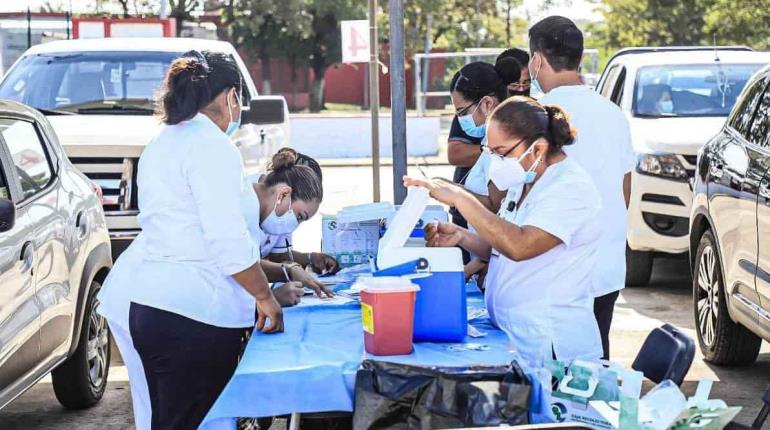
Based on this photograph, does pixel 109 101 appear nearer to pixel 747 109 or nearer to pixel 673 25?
pixel 747 109

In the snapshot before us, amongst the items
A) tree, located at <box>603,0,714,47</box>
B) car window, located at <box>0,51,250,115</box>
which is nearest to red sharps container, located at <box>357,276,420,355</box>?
car window, located at <box>0,51,250,115</box>

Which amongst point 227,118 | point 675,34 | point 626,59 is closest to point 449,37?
point 675,34

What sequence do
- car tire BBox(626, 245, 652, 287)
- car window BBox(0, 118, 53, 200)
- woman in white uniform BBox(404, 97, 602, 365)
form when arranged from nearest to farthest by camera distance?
woman in white uniform BBox(404, 97, 602, 365) < car window BBox(0, 118, 53, 200) < car tire BBox(626, 245, 652, 287)

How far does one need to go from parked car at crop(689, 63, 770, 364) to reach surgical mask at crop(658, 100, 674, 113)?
2.79 metres

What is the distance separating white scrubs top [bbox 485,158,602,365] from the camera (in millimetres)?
4027

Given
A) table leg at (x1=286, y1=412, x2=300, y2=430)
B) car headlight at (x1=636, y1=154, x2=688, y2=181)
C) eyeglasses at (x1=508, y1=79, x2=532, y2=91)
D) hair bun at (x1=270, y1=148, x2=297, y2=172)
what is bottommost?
table leg at (x1=286, y1=412, x2=300, y2=430)

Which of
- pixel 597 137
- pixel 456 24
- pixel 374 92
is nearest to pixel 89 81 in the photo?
pixel 374 92

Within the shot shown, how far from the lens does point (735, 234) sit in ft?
21.9

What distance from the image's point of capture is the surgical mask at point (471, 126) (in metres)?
5.91

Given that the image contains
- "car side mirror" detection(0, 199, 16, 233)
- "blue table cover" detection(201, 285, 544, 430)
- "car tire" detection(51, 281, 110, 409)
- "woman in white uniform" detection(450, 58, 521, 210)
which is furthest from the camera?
"car tire" detection(51, 281, 110, 409)

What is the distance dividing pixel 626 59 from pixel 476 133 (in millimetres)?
5690

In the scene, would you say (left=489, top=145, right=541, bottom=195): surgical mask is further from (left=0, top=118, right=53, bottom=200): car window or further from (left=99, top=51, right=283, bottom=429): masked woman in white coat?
(left=0, top=118, right=53, bottom=200): car window

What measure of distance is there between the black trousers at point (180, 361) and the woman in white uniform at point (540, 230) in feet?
2.90

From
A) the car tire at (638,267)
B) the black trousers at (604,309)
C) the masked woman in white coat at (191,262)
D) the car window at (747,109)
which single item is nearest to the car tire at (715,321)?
the car window at (747,109)
